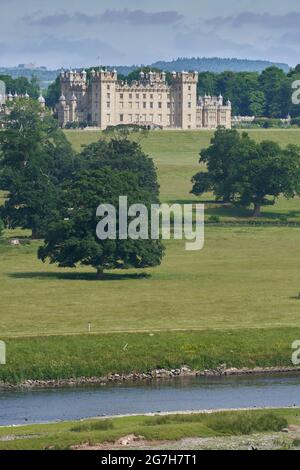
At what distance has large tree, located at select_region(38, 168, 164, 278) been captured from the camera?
108812 millimetres

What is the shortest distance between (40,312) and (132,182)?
87.2 ft

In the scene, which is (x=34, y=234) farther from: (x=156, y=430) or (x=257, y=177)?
(x=156, y=430)

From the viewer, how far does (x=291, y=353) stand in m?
85.4

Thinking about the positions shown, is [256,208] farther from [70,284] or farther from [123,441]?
[123,441]

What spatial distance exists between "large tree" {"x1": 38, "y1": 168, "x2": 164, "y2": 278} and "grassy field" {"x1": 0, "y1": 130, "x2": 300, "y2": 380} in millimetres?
1127

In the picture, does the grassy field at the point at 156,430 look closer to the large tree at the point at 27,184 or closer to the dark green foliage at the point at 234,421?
the dark green foliage at the point at 234,421

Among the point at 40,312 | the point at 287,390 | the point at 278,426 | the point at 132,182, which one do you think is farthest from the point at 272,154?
the point at 278,426

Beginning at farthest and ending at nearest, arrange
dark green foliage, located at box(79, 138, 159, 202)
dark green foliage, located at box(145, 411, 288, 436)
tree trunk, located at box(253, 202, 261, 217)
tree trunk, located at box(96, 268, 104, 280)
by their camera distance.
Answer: dark green foliage, located at box(79, 138, 159, 202)
tree trunk, located at box(253, 202, 261, 217)
tree trunk, located at box(96, 268, 104, 280)
dark green foliage, located at box(145, 411, 288, 436)

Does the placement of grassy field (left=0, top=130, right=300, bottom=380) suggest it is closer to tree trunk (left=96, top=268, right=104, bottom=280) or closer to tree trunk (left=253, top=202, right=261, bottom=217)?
tree trunk (left=96, top=268, right=104, bottom=280)

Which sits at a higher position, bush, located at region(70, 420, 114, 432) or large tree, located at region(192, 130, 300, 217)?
large tree, located at region(192, 130, 300, 217)

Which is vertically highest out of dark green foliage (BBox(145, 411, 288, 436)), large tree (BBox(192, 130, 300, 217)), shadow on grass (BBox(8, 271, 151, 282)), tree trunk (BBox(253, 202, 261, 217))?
large tree (BBox(192, 130, 300, 217))

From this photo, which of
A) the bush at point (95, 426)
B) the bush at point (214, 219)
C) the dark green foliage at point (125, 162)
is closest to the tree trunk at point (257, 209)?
the bush at point (214, 219)

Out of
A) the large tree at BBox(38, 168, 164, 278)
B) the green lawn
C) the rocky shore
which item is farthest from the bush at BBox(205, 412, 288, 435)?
the large tree at BBox(38, 168, 164, 278)

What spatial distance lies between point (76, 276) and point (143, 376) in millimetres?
29683
